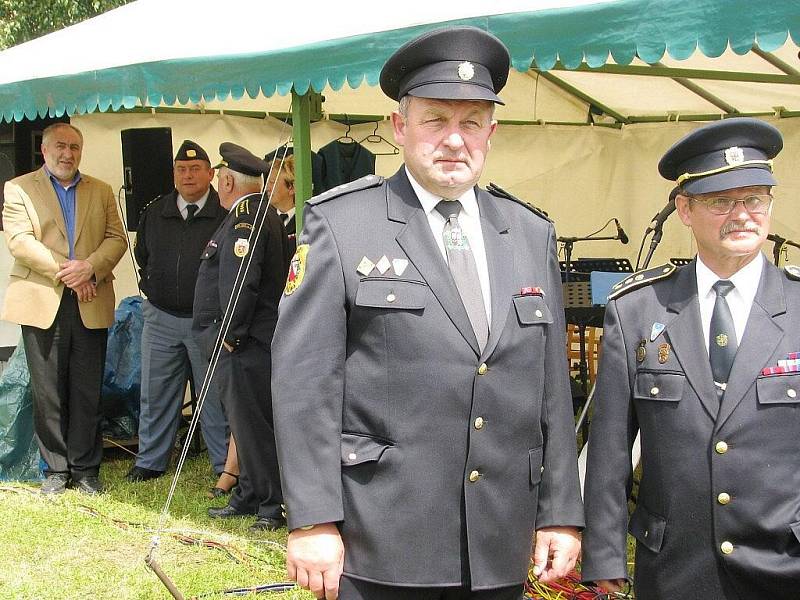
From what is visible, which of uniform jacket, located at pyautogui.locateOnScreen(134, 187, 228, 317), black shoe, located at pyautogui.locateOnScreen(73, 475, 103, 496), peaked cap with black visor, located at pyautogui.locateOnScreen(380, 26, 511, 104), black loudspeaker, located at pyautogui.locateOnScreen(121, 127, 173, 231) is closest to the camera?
peaked cap with black visor, located at pyautogui.locateOnScreen(380, 26, 511, 104)

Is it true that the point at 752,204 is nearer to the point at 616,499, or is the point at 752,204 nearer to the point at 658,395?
the point at 658,395

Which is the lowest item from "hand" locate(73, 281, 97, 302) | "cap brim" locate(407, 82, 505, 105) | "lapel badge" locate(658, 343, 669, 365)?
"hand" locate(73, 281, 97, 302)

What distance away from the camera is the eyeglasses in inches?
93.2

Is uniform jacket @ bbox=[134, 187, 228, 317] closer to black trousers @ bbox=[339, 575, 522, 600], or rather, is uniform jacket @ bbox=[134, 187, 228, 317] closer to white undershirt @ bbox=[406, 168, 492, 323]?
white undershirt @ bbox=[406, 168, 492, 323]

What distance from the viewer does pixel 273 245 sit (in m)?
5.47

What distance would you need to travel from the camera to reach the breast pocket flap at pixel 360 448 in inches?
86.5

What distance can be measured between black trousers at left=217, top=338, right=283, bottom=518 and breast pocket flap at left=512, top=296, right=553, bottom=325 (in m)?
3.39

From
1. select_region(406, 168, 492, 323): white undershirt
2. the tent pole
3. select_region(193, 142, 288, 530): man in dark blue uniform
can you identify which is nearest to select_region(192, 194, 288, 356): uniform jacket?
select_region(193, 142, 288, 530): man in dark blue uniform

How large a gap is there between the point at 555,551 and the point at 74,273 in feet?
14.7

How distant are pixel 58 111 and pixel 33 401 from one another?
1.86 meters

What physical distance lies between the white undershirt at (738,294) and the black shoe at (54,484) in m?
4.70

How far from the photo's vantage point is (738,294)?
94.6 inches

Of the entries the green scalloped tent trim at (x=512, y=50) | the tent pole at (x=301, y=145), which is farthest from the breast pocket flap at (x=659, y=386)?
the tent pole at (x=301, y=145)

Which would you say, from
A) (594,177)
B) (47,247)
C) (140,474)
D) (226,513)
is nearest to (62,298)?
(47,247)
